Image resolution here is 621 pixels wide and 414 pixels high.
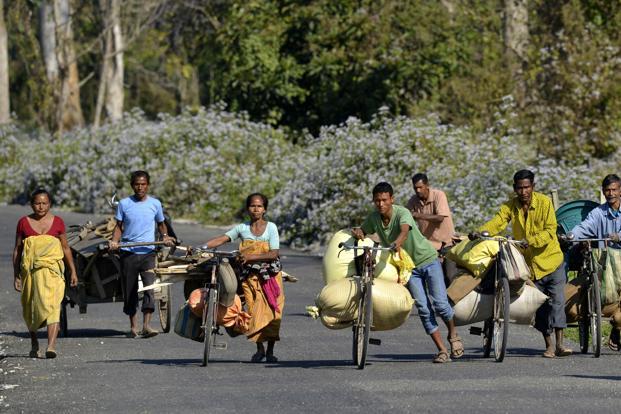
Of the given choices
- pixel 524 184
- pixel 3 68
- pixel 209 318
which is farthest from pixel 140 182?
pixel 3 68

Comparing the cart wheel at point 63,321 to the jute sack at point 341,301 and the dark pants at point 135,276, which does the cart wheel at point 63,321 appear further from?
the jute sack at point 341,301

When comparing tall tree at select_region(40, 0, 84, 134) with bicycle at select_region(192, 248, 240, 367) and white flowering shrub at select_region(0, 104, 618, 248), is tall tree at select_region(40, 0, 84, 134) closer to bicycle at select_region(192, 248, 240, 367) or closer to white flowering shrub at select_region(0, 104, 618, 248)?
white flowering shrub at select_region(0, 104, 618, 248)

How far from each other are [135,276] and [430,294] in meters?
3.93

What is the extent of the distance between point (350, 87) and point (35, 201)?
23.6 metres

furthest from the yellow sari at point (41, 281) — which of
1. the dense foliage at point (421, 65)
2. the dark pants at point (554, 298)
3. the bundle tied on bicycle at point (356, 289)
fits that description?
the dense foliage at point (421, 65)

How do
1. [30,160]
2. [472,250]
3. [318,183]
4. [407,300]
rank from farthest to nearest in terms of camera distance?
[30,160] → [318,183] → [472,250] → [407,300]

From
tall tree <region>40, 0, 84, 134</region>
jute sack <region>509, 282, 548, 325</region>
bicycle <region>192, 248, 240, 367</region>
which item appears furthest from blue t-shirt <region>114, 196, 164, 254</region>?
tall tree <region>40, 0, 84, 134</region>

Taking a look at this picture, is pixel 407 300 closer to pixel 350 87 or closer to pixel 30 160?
pixel 350 87

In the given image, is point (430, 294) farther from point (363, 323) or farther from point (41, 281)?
point (41, 281)

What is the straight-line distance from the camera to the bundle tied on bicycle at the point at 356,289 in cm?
1242

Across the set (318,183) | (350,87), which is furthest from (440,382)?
(350,87)

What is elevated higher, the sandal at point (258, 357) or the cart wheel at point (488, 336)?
the cart wheel at point (488, 336)

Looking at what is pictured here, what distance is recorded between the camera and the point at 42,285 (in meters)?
13.9

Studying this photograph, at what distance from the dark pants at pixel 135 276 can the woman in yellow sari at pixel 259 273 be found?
2.84 metres
